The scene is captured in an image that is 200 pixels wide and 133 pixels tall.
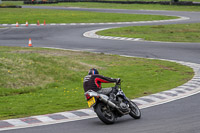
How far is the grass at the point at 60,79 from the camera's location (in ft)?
48.3

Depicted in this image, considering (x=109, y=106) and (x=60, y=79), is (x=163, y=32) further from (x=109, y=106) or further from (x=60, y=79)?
(x=109, y=106)

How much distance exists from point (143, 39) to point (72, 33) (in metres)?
8.37

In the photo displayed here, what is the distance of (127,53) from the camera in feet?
98.1

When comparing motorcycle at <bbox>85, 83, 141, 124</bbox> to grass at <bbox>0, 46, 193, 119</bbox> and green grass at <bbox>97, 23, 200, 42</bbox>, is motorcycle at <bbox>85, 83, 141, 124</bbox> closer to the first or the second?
grass at <bbox>0, 46, 193, 119</bbox>

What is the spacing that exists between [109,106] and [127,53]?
698 inches

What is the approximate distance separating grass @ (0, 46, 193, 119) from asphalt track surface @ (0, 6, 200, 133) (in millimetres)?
2113

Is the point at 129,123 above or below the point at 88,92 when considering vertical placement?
below

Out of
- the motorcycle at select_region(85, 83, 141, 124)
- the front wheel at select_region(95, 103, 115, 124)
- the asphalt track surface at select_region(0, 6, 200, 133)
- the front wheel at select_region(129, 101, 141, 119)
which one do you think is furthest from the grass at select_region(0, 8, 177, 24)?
the front wheel at select_region(95, 103, 115, 124)

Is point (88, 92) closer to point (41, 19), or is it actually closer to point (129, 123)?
point (129, 123)

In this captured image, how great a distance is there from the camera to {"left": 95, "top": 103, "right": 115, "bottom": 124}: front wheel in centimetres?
1194

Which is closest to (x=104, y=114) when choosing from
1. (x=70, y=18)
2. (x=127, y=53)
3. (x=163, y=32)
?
(x=127, y=53)

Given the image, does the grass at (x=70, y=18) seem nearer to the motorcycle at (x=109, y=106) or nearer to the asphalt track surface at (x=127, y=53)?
the asphalt track surface at (x=127, y=53)

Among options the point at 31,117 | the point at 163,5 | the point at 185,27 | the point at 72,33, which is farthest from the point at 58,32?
the point at 163,5

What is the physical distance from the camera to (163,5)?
268ft
